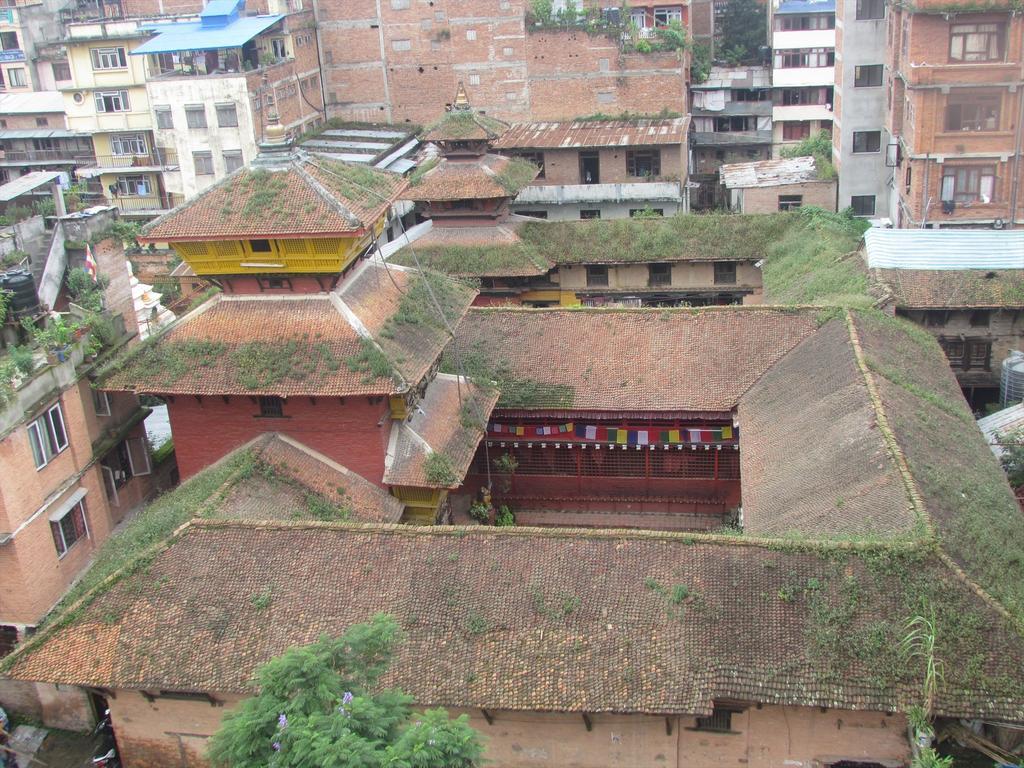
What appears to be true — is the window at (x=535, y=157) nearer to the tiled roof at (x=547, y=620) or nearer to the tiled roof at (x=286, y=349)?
the tiled roof at (x=286, y=349)

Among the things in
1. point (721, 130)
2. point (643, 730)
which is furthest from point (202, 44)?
point (643, 730)

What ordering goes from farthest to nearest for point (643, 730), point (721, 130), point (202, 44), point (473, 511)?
point (721, 130), point (202, 44), point (473, 511), point (643, 730)

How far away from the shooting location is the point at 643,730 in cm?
1839

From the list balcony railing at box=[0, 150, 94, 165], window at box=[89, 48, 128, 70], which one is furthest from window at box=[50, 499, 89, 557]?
balcony railing at box=[0, 150, 94, 165]

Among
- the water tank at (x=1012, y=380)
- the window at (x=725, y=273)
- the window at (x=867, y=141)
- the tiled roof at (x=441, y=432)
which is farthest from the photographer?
the window at (x=867, y=141)

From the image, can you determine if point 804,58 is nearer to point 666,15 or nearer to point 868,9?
point 666,15

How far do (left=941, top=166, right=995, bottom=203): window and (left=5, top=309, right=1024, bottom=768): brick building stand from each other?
62.9 ft

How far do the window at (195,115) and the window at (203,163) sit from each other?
62.4 inches

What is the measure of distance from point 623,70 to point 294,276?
119 ft

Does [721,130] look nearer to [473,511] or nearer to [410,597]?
[473,511]

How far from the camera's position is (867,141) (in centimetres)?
4441

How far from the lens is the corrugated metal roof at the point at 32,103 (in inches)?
2386

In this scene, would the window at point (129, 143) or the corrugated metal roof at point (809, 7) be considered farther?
the corrugated metal roof at point (809, 7)

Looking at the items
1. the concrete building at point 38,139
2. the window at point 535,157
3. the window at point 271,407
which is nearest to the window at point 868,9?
the window at point 535,157
